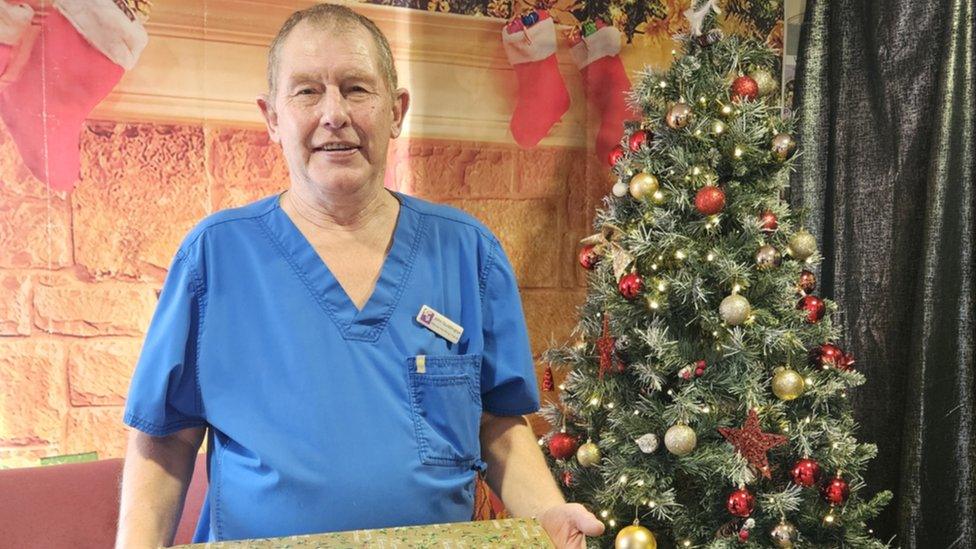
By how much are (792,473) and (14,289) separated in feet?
6.48

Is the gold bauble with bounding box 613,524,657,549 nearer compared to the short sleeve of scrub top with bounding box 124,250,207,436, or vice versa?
the short sleeve of scrub top with bounding box 124,250,207,436

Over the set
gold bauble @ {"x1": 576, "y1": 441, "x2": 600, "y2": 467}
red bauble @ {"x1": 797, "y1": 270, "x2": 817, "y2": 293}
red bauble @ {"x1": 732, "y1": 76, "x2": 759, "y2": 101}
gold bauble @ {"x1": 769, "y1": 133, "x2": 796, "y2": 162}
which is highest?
red bauble @ {"x1": 732, "y1": 76, "x2": 759, "y2": 101}

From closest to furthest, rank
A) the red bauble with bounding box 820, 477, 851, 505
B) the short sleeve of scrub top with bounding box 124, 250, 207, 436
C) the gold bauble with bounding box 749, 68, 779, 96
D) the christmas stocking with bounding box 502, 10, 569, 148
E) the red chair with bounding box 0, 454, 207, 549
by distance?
1. the short sleeve of scrub top with bounding box 124, 250, 207, 436
2. the red chair with bounding box 0, 454, 207, 549
3. the red bauble with bounding box 820, 477, 851, 505
4. the gold bauble with bounding box 749, 68, 779, 96
5. the christmas stocking with bounding box 502, 10, 569, 148

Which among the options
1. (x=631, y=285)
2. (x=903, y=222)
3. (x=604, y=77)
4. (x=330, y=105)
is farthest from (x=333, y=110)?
(x=903, y=222)

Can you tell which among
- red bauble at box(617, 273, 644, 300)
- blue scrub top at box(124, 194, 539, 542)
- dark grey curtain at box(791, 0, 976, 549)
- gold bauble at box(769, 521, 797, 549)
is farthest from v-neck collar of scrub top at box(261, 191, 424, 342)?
dark grey curtain at box(791, 0, 976, 549)

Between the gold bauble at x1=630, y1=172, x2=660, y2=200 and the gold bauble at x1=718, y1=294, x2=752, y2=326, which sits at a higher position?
the gold bauble at x1=630, y1=172, x2=660, y2=200

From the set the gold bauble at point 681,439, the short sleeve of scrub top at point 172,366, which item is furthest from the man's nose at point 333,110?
the gold bauble at point 681,439

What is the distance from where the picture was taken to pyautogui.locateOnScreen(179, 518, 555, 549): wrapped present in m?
0.88

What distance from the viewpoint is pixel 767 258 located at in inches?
76.5

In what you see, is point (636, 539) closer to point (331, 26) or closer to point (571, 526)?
point (571, 526)

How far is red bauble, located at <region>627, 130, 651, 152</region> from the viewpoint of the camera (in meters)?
2.09

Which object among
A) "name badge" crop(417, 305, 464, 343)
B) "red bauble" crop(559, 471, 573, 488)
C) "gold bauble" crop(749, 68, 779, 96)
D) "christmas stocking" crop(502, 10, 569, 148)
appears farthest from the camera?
"christmas stocking" crop(502, 10, 569, 148)

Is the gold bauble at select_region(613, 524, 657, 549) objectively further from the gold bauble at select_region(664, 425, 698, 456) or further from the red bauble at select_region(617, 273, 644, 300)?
the red bauble at select_region(617, 273, 644, 300)

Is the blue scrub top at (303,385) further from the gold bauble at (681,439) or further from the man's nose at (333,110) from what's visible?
the gold bauble at (681,439)
